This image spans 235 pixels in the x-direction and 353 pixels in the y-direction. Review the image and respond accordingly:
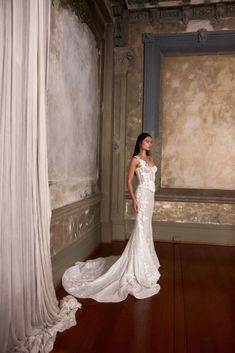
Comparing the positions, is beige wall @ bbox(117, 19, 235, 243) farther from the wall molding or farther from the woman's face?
the woman's face

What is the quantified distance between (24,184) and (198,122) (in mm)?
4727

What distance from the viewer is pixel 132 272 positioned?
152 inches

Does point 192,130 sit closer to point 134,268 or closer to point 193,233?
point 193,233

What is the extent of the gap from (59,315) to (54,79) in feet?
8.59

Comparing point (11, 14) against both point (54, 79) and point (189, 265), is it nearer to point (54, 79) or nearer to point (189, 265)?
point (54, 79)

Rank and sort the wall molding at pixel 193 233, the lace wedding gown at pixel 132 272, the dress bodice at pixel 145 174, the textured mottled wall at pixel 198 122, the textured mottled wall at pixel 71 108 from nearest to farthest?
the lace wedding gown at pixel 132 272
the textured mottled wall at pixel 71 108
the dress bodice at pixel 145 174
the wall molding at pixel 193 233
the textured mottled wall at pixel 198 122

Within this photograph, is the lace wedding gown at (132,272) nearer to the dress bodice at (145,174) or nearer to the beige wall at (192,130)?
the dress bodice at (145,174)

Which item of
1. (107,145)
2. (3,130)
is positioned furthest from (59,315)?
(107,145)

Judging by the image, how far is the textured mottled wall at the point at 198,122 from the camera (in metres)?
6.30

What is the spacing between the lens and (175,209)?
641 cm

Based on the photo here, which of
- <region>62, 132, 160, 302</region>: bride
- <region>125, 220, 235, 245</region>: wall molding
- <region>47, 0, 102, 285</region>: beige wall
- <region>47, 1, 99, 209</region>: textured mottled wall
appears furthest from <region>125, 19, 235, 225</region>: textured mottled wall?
<region>62, 132, 160, 302</region>: bride

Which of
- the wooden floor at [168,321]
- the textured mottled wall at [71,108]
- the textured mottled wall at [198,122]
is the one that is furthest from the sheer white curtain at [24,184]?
the textured mottled wall at [198,122]

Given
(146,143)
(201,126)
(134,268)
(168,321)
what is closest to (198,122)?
(201,126)

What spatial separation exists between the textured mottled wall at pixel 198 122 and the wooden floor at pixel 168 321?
2.45m
